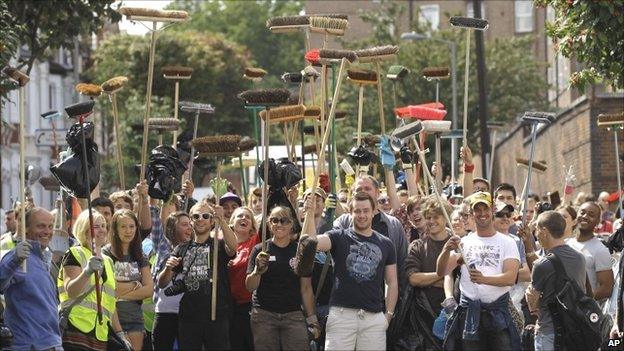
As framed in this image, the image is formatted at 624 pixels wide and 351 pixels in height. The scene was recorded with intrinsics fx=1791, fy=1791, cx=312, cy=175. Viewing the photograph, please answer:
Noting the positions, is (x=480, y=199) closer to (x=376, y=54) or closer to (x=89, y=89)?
(x=376, y=54)

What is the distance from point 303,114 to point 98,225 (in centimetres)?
259

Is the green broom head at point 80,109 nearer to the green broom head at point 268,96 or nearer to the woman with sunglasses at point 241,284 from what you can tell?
the green broom head at point 268,96

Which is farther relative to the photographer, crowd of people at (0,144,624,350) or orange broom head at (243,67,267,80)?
orange broom head at (243,67,267,80)

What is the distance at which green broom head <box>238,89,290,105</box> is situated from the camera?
603 inches

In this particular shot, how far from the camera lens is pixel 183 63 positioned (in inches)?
2379

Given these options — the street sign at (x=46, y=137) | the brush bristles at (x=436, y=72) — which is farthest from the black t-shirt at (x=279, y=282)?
the street sign at (x=46, y=137)

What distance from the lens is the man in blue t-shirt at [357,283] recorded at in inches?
561

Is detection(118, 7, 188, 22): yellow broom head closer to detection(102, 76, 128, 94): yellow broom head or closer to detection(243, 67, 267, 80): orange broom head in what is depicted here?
detection(102, 76, 128, 94): yellow broom head

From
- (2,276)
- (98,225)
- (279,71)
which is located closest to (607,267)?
(98,225)

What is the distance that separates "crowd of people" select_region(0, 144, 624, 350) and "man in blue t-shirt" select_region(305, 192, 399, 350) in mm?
11

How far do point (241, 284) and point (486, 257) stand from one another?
233 centimetres

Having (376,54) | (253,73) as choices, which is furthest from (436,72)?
(376,54)

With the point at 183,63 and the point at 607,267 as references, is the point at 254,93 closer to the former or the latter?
the point at 607,267

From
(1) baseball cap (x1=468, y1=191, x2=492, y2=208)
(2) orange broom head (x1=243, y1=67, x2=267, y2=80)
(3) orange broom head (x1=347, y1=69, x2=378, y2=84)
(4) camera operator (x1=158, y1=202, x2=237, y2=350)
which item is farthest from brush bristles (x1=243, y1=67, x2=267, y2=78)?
(1) baseball cap (x1=468, y1=191, x2=492, y2=208)
